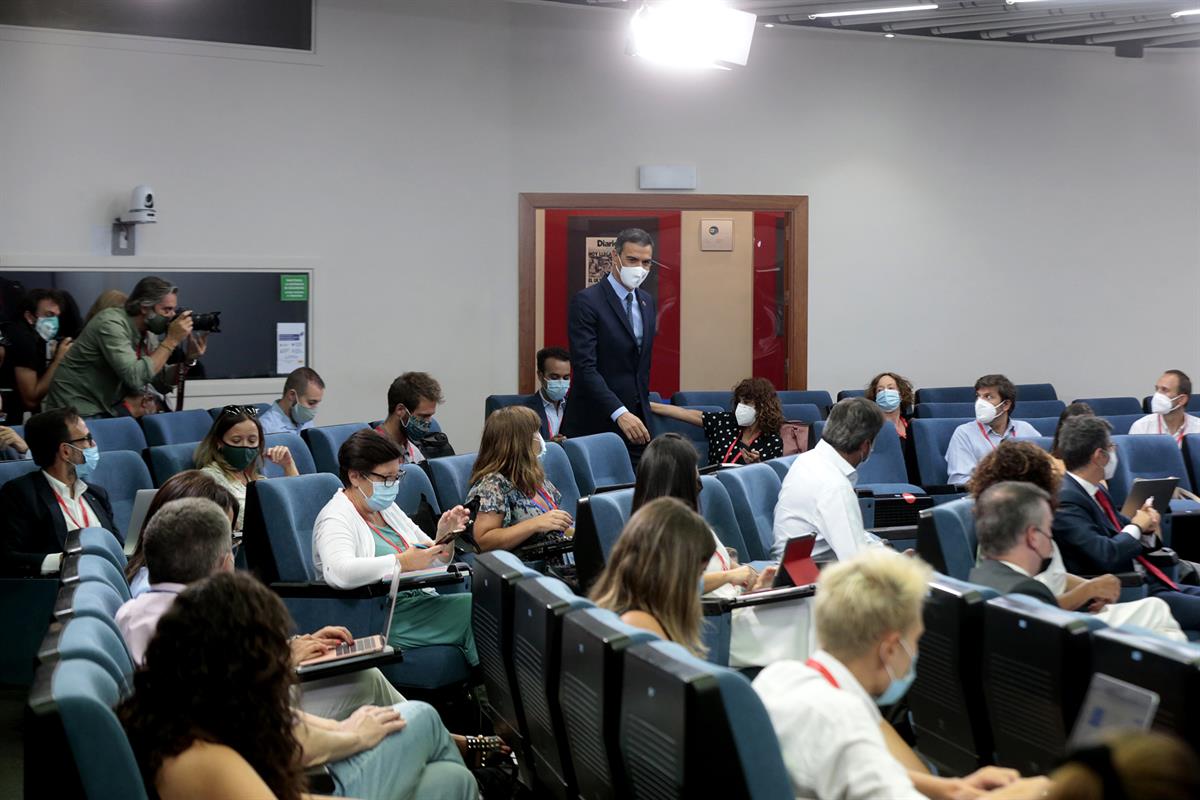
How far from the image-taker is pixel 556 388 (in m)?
7.75

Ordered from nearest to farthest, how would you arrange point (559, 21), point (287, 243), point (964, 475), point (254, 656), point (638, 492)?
point (254, 656)
point (638, 492)
point (964, 475)
point (287, 243)
point (559, 21)

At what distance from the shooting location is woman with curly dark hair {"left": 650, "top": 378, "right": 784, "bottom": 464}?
7051 millimetres

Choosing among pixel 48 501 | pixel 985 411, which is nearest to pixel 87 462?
pixel 48 501

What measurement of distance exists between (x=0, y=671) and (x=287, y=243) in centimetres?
487

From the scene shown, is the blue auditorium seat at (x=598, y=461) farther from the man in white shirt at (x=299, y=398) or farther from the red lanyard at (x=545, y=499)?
the man in white shirt at (x=299, y=398)

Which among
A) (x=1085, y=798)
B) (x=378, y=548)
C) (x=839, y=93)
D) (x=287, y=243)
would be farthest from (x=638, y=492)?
(x=839, y=93)

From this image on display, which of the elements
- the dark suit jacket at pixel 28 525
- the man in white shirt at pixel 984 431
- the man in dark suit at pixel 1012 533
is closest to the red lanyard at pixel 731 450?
the man in white shirt at pixel 984 431

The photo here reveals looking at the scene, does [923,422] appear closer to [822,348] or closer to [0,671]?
[822,348]

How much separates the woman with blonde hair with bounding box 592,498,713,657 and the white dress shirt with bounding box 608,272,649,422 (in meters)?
3.68

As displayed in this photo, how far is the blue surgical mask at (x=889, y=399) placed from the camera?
793 centimetres

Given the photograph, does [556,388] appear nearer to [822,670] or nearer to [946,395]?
[946,395]

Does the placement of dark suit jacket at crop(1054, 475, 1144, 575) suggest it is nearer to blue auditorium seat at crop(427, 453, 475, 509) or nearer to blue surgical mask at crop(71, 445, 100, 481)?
blue auditorium seat at crop(427, 453, 475, 509)

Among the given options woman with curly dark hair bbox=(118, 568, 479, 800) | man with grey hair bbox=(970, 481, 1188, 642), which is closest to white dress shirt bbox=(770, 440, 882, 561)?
man with grey hair bbox=(970, 481, 1188, 642)

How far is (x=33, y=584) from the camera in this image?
443cm
